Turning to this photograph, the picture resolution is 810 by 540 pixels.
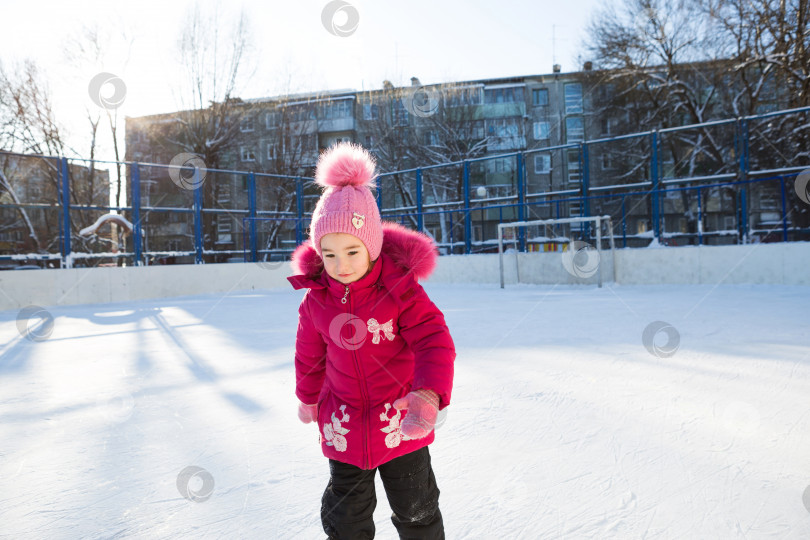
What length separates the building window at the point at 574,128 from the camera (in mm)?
26456

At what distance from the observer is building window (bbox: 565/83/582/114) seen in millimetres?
26984

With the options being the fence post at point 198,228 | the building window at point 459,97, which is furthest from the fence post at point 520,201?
the building window at point 459,97

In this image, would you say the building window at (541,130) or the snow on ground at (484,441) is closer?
the snow on ground at (484,441)

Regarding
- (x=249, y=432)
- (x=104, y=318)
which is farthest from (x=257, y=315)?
(x=249, y=432)

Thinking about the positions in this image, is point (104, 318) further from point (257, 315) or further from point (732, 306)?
point (732, 306)

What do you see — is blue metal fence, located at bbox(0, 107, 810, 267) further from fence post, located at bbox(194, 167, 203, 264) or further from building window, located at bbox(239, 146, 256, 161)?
building window, located at bbox(239, 146, 256, 161)

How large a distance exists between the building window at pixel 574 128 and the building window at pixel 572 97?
597 millimetres

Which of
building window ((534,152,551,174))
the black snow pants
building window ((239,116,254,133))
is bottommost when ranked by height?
the black snow pants

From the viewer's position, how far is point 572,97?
27469 mm

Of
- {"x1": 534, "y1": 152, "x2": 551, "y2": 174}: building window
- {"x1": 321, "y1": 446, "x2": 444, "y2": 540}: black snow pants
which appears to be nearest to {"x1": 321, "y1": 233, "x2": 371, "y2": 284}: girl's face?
{"x1": 321, "y1": 446, "x2": 444, "y2": 540}: black snow pants

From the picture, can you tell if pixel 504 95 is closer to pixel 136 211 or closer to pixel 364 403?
pixel 136 211

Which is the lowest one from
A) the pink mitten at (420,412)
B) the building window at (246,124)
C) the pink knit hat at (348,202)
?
the pink mitten at (420,412)

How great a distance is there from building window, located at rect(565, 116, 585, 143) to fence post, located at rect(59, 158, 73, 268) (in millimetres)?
22967

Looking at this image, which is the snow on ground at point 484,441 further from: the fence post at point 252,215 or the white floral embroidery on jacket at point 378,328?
the fence post at point 252,215
